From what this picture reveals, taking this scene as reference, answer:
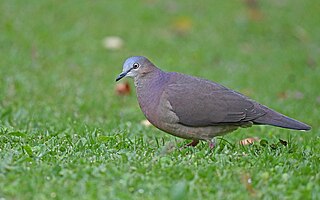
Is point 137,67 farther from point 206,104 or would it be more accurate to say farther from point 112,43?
point 112,43

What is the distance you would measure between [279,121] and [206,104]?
2.27ft

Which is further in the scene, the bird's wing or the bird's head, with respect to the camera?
the bird's head

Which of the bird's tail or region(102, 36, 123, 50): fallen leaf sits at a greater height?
region(102, 36, 123, 50): fallen leaf

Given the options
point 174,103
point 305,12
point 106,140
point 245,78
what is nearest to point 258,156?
point 174,103

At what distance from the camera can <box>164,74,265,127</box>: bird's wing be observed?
6055 mm

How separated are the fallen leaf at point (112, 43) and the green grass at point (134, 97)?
0.13 m

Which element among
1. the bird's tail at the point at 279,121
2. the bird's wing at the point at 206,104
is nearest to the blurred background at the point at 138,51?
the bird's wing at the point at 206,104

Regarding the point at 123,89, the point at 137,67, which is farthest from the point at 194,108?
the point at 123,89

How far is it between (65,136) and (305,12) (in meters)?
10.3

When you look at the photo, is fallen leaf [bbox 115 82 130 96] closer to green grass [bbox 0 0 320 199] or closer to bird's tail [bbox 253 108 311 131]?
green grass [bbox 0 0 320 199]

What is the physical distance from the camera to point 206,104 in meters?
6.12

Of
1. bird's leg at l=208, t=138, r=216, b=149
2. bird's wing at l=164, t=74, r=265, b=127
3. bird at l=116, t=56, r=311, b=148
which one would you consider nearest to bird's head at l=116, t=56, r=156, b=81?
bird at l=116, t=56, r=311, b=148

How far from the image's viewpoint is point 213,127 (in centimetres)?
615

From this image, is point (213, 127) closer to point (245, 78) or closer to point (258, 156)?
point (258, 156)
